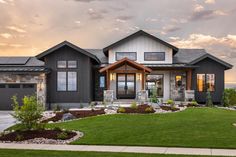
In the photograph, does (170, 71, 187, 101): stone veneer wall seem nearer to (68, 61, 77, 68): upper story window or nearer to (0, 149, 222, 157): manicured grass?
(68, 61, 77, 68): upper story window

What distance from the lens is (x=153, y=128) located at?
1620 cm

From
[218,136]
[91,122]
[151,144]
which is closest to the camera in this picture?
[151,144]

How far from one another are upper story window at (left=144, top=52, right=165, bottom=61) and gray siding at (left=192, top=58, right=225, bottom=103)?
3241mm

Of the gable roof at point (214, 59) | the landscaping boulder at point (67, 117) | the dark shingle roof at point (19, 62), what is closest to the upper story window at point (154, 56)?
the gable roof at point (214, 59)

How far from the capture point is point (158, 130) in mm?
15695

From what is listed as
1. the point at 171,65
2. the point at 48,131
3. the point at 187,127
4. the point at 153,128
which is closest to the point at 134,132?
the point at 153,128

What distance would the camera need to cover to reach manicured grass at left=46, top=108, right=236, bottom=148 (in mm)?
13586

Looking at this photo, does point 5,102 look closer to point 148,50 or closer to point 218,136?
point 148,50

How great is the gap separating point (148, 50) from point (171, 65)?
2675 mm

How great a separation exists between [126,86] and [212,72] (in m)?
7.75

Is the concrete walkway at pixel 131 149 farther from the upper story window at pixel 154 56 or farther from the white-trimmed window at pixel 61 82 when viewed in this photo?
the upper story window at pixel 154 56

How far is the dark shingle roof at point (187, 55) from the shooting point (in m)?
34.7

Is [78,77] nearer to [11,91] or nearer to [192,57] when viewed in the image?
[11,91]

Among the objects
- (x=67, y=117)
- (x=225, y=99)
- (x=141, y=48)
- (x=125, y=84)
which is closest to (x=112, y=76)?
(x=125, y=84)
